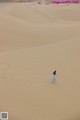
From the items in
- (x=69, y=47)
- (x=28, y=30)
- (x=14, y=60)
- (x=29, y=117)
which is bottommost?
(x=29, y=117)

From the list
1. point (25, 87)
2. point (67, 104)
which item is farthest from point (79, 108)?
point (25, 87)

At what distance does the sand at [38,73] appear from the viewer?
31.7ft

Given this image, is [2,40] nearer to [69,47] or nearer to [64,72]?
[69,47]

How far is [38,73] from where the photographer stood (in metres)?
12.8

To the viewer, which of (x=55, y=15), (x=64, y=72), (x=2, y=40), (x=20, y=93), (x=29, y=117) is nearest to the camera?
(x=29, y=117)

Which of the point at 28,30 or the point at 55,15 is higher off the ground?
the point at 55,15

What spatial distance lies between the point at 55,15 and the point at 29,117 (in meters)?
24.9

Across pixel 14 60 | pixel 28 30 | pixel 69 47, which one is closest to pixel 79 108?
pixel 14 60

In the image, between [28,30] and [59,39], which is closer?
[59,39]

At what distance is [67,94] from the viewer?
1079 centimetres

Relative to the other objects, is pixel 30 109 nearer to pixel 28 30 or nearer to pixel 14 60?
pixel 14 60

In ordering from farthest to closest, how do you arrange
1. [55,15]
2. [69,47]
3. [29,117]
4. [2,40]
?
[55,15]
[2,40]
[69,47]
[29,117]

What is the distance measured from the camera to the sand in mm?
9672

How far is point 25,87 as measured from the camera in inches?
440
